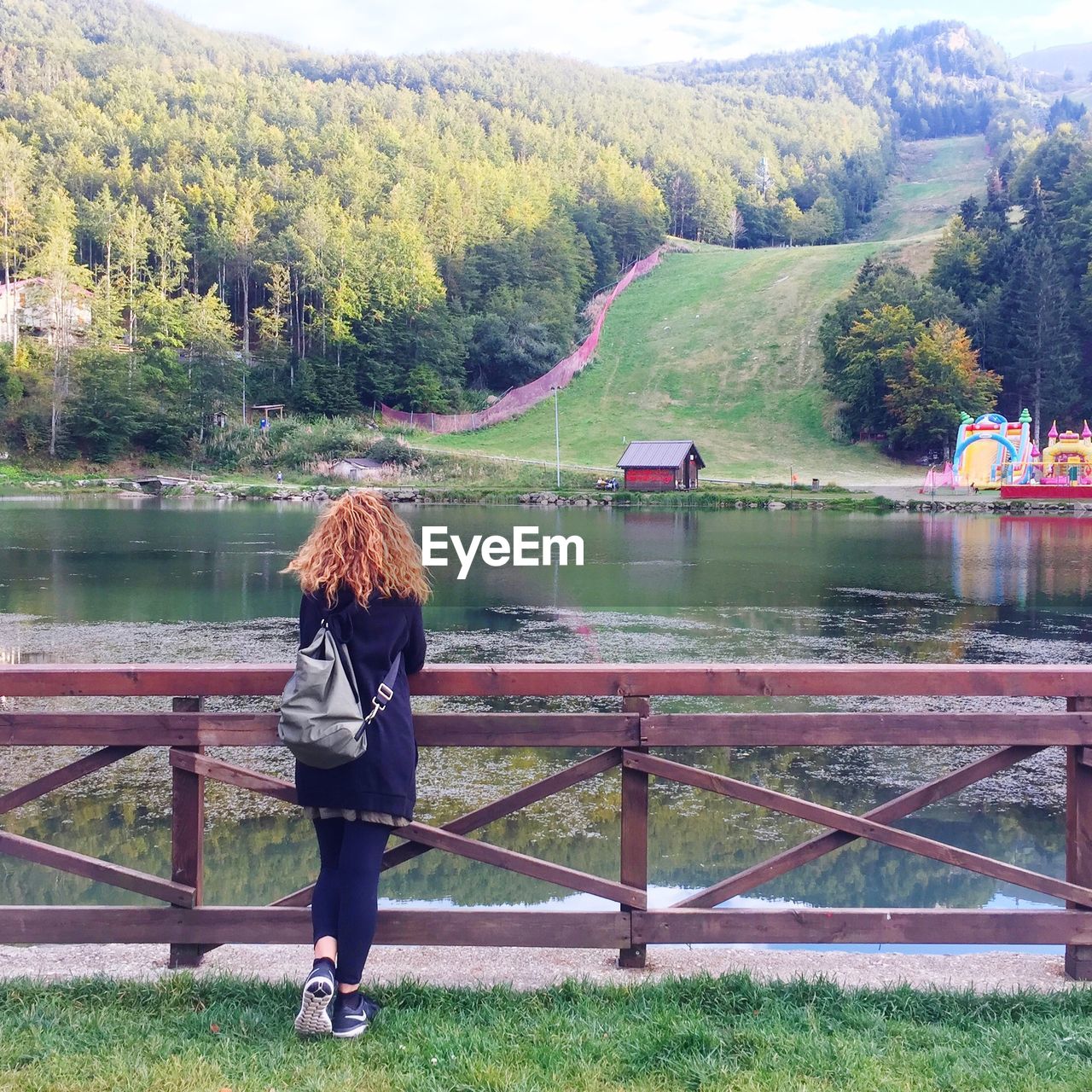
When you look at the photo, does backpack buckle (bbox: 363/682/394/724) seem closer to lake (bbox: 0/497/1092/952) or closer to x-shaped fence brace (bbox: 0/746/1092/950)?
x-shaped fence brace (bbox: 0/746/1092/950)

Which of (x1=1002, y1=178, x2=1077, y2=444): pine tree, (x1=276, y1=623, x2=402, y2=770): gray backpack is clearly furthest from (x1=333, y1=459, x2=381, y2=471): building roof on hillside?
(x1=276, y1=623, x2=402, y2=770): gray backpack

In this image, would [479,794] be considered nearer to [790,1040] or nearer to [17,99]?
[790,1040]

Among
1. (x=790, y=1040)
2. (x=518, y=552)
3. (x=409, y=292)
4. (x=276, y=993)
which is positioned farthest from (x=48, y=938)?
(x=409, y=292)

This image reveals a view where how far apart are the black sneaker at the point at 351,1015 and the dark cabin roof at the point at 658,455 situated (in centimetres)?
5140

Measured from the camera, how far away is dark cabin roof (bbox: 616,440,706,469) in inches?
2159

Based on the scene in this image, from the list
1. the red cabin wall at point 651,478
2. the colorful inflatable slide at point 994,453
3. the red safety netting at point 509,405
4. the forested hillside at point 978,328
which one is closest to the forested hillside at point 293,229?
the red safety netting at point 509,405

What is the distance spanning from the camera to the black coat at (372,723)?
380cm

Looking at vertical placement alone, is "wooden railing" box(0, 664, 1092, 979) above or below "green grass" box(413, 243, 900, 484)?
below

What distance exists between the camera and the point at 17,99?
110 meters

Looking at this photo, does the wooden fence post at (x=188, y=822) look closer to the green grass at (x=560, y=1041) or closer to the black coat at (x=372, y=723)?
the green grass at (x=560, y=1041)

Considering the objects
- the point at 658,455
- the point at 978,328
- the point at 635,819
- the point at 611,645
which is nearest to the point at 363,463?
the point at 658,455

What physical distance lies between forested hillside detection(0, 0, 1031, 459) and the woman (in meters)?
69.0

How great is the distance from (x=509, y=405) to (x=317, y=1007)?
76.6m

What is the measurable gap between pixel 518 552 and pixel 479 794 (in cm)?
2217
